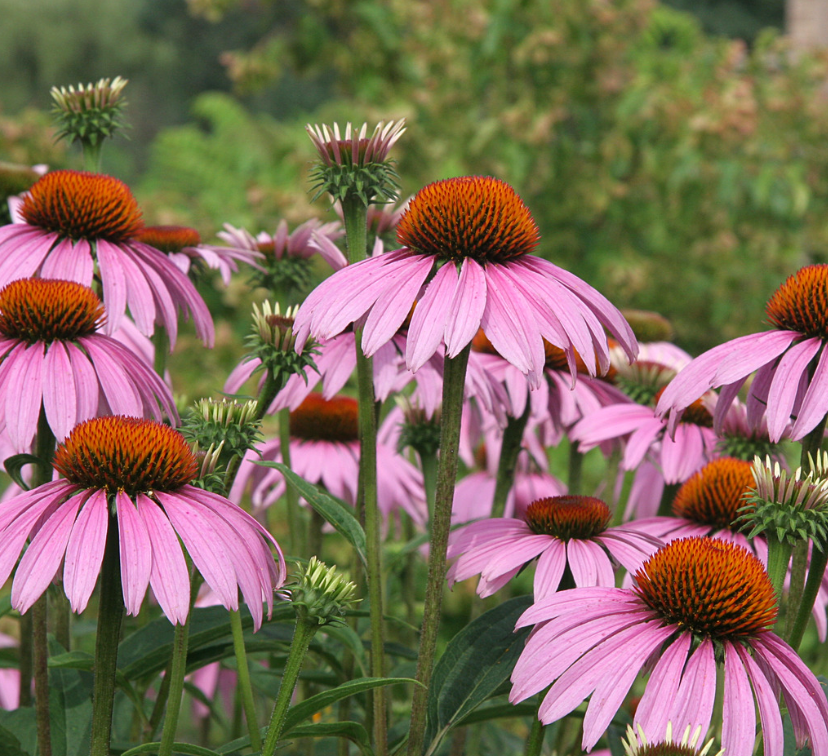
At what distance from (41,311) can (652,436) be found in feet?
2.05

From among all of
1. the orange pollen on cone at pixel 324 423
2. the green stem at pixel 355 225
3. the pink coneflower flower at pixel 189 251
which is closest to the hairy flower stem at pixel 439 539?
the green stem at pixel 355 225

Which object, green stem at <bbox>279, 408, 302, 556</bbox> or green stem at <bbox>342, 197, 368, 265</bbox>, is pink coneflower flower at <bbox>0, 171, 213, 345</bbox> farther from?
green stem at <bbox>342, 197, 368, 265</bbox>

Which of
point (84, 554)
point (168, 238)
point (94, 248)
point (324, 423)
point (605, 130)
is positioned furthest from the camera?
point (605, 130)

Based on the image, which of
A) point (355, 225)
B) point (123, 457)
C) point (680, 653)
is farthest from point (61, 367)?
point (680, 653)

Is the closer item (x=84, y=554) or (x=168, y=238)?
(x=84, y=554)

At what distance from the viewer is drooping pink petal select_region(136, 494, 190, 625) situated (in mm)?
591

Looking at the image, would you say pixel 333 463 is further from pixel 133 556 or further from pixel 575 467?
pixel 133 556

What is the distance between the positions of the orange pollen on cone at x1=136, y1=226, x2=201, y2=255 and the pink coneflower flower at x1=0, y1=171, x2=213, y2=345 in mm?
90

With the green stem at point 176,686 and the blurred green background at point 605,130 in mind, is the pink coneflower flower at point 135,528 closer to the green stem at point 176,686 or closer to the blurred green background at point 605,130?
the green stem at point 176,686

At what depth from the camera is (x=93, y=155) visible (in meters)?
1.04

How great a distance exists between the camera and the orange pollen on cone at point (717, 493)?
0.86 metres

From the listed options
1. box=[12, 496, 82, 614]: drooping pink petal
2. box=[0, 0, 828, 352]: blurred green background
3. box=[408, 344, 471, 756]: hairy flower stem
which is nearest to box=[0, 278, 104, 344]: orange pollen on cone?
box=[12, 496, 82, 614]: drooping pink petal

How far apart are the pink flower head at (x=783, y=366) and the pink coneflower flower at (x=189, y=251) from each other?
511mm

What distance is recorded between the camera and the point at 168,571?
0.60 metres
